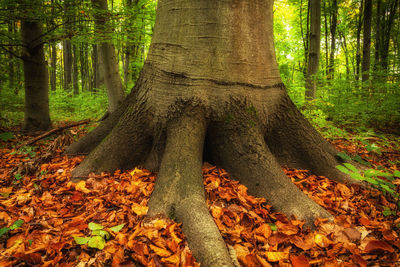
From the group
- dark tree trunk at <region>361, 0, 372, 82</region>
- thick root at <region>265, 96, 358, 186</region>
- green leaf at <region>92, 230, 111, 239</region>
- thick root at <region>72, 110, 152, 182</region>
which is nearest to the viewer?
green leaf at <region>92, 230, 111, 239</region>

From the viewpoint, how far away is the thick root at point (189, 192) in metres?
1.45

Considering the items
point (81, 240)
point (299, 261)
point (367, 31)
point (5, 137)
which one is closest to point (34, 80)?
point (5, 137)

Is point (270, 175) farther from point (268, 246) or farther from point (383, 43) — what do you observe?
point (383, 43)

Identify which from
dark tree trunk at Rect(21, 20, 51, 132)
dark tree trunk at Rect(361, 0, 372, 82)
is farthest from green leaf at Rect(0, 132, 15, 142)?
dark tree trunk at Rect(361, 0, 372, 82)

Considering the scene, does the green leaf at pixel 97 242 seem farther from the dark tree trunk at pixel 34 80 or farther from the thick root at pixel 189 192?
the dark tree trunk at pixel 34 80

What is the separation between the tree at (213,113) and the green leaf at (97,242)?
1.77 ft

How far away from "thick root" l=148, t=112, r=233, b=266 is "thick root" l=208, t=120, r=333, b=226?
0.28m

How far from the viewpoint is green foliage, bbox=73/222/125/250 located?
1.47 metres

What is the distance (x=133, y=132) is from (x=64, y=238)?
1.35 meters

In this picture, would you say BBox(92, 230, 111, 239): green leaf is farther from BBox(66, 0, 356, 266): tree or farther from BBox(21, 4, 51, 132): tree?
BBox(21, 4, 51, 132): tree

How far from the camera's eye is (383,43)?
1417 centimetres

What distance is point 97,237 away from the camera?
1520 millimetres

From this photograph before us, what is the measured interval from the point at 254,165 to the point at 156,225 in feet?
4.00

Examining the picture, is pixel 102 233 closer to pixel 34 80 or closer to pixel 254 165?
pixel 254 165
